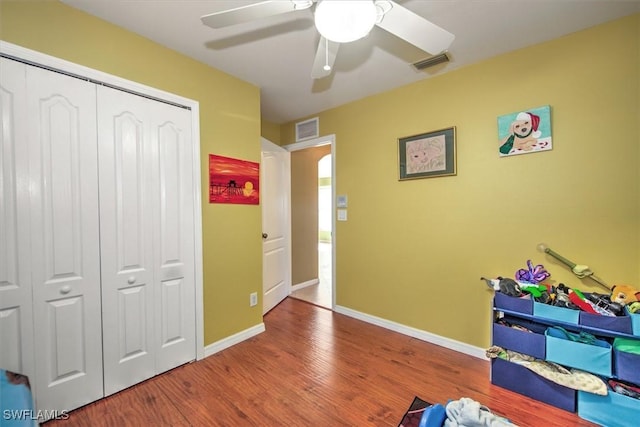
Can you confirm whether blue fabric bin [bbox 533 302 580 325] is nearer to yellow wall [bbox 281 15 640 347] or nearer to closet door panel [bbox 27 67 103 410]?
yellow wall [bbox 281 15 640 347]

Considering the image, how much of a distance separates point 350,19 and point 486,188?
6.04ft

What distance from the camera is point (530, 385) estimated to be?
176 cm

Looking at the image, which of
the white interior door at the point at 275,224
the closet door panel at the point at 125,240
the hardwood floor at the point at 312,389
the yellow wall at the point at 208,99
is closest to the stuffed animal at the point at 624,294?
the hardwood floor at the point at 312,389

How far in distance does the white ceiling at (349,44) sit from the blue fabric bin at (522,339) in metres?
1.92

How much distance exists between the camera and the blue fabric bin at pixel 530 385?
165cm

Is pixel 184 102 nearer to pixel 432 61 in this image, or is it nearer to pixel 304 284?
pixel 432 61

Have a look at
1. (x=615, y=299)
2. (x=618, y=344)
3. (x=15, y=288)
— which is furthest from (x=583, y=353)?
(x=15, y=288)

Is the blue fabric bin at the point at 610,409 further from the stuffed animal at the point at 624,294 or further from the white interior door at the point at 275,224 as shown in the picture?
the white interior door at the point at 275,224

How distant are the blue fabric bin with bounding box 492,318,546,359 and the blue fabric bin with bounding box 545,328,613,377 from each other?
0.15 feet

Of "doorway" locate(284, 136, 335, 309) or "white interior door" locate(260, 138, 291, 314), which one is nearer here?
"white interior door" locate(260, 138, 291, 314)

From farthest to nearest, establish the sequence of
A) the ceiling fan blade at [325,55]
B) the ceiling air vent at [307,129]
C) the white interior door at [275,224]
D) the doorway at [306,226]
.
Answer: the doorway at [306,226] < the ceiling air vent at [307,129] < the white interior door at [275,224] < the ceiling fan blade at [325,55]

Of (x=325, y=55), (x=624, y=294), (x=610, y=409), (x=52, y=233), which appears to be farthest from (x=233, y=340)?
(x=624, y=294)

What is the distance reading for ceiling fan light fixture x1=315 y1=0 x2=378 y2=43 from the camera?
99 centimetres

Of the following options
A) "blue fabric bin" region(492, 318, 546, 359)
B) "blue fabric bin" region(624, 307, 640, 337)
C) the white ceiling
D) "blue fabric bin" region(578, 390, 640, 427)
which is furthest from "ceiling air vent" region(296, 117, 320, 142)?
"blue fabric bin" region(578, 390, 640, 427)
